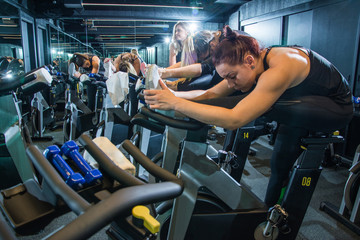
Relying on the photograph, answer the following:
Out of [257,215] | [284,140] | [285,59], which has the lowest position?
[257,215]

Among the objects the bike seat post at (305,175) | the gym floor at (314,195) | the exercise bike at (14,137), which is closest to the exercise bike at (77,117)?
the gym floor at (314,195)

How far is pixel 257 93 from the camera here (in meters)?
1.09

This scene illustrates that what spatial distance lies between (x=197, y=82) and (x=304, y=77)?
1.36 meters

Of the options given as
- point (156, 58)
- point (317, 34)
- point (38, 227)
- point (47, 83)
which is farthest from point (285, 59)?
point (156, 58)

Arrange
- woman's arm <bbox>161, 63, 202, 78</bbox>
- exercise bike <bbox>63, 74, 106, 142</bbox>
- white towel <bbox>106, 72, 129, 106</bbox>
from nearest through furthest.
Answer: woman's arm <bbox>161, 63, 202, 78</bbox> → white towel <bbox>106, 72, 129, 106</bbox> → exercise bike <bbox>63, 74, 106, 142</bbox>

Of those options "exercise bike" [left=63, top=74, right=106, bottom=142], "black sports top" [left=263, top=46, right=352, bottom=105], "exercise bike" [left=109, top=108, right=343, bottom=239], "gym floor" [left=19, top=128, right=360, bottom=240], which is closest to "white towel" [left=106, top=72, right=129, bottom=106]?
"exercise bike" [left=63, top=74, right=106, bottom=142]

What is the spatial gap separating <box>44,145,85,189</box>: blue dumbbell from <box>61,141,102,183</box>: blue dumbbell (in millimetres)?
24

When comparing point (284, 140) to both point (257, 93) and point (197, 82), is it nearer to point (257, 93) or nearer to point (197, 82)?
point (257, 93)

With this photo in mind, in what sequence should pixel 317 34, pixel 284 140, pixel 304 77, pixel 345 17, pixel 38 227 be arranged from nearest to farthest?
pixel 38 227
pixel 304 77
pixel 284 140
pixel 345 17
pixel 317 34

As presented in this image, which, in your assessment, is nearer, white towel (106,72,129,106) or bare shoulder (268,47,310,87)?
bare shoulder (268,47,310,87)

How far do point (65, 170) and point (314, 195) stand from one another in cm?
283

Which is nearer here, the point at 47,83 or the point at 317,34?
the point at 47,83

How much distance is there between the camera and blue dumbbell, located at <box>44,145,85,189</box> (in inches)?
26.0

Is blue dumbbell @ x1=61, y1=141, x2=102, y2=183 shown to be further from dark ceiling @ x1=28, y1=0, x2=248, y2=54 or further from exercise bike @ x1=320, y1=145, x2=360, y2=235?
dark ceiling @ x1=28, y1=0, x2=248, y2=54
